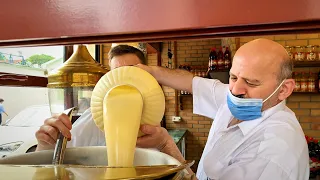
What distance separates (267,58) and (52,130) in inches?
38.1

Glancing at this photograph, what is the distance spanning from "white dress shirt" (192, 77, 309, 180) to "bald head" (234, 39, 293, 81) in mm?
161

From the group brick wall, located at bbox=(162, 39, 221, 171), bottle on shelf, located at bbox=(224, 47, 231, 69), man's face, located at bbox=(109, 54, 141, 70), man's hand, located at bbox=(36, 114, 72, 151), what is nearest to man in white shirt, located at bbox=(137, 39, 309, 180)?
man's face, located at bbox=(109, 54, 141, 70)

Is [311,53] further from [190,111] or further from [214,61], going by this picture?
[190,111]

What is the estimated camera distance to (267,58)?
1.20 metres

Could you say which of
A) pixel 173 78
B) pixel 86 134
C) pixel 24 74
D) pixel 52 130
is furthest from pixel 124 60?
pixel 24 74

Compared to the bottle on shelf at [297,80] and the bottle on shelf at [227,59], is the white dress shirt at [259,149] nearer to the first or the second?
the bottle on shelf at [297,80]

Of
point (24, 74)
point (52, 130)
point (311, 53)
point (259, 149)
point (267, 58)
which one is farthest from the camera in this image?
point (311, 53)

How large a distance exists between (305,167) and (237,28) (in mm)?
967

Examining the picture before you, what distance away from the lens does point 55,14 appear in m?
0.35

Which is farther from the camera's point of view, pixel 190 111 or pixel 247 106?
pixel 190 111

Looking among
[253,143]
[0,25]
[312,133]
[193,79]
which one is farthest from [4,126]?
[312,133]

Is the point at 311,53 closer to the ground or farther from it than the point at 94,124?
farther from it

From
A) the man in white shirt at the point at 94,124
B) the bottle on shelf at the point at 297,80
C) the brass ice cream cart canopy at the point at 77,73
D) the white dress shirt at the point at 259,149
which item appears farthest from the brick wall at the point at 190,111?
the brass ice cream cart canopy at the point at 77,73

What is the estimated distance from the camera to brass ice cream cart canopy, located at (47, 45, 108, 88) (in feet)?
1.99
